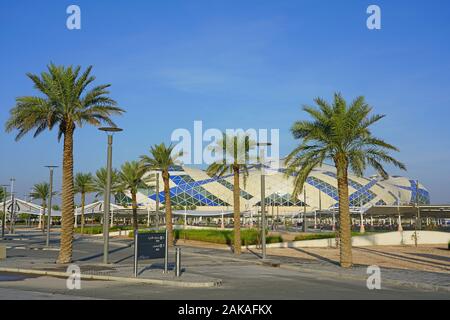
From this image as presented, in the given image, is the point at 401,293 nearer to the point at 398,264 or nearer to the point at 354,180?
the point at 398,264

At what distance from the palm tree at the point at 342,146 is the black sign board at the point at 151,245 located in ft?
26.1

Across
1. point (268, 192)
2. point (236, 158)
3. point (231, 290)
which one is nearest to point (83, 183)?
point (236, 158)

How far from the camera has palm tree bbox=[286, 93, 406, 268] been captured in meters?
22.9

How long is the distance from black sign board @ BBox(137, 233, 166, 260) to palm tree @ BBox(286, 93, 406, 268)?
7.95 metres

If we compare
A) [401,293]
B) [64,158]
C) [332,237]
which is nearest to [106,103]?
[64,158]

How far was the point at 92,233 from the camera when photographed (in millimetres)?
62469

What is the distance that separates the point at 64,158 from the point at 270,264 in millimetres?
11540

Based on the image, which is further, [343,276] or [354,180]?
[354,180]

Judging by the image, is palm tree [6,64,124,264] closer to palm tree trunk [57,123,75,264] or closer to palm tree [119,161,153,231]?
palm tree trunk [57,123,75,264]

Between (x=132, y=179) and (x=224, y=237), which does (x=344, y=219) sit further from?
(x=132, y=179)

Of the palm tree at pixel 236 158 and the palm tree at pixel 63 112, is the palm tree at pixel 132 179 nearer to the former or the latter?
the palm tree at pixel 236 158

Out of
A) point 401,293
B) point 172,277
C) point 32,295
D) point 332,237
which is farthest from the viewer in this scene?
point 332,237

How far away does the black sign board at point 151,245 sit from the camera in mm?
18438

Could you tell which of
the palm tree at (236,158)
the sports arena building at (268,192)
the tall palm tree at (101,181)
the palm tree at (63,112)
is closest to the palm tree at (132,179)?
the tall palm tree at (101,181)
